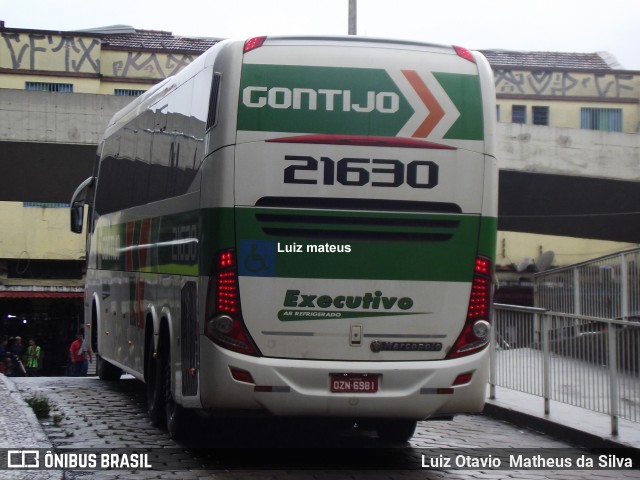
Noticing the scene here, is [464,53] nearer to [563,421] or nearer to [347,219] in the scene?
[347,219]

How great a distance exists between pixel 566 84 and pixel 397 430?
40.8 meters

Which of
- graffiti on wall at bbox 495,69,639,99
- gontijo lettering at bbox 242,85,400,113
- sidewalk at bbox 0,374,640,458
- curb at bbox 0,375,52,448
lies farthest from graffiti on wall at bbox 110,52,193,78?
gontijo lettering at bbox 242,85,400,113

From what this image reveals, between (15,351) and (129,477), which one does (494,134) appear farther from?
(15,351)

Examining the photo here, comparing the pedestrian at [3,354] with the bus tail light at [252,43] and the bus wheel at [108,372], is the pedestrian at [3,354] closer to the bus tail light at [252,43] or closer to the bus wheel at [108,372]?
the bus wheel at [108,372]

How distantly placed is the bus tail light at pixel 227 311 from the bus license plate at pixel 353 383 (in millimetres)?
659

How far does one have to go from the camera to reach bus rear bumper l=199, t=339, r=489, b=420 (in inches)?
368

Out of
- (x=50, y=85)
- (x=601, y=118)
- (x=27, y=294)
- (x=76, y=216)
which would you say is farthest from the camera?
(x=601, y=118)

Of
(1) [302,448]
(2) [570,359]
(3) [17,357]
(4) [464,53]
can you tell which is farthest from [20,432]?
(3) [17,357]

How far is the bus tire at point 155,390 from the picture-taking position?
1185cm

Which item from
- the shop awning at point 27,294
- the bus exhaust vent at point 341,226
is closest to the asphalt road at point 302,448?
the bus exhaust vent at point 341,226

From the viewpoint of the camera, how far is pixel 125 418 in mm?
13094

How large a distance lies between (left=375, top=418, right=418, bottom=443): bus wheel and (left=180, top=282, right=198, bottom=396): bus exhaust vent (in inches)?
79.5

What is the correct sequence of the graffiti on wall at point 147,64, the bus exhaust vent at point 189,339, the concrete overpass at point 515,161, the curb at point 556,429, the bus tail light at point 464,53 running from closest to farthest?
the bus exhaust vent at point 189,339 → the bus tail light at point 464,53 → the curb at point 556,429 → the concrete overpass at point 515,161 → the graffiti on wall at point 147,64

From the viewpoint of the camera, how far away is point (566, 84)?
50219 mm
